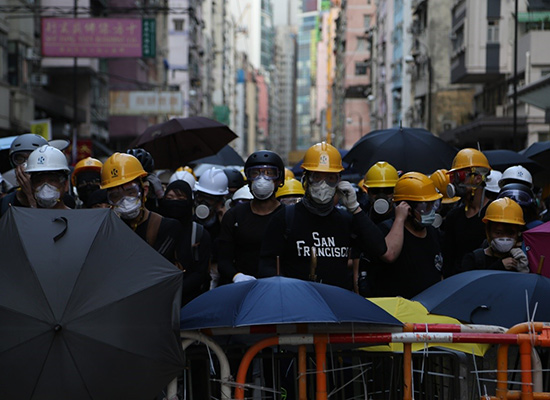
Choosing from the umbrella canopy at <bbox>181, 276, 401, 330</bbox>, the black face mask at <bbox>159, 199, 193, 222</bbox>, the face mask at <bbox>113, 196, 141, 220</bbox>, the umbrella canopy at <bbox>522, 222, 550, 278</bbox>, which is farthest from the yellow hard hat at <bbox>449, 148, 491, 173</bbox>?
the umbrella canopy at <bbox>181, 276, 401, 330</bbox>

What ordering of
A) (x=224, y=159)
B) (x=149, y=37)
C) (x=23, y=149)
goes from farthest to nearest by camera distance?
(x=149, y=37) → (x=224, y=159) → (x=23, y=149)

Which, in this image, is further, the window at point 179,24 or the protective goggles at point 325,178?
the window at point 179,24

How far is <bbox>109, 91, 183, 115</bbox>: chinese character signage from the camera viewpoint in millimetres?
41875

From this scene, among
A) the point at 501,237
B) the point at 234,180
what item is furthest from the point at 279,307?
the point at 234,180

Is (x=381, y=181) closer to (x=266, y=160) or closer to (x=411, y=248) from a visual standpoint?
(x=266, y=160)

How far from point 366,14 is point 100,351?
10866cm

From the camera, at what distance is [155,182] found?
880 centimetres

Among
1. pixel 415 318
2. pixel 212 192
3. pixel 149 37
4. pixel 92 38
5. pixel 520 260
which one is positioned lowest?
pixel 415 318

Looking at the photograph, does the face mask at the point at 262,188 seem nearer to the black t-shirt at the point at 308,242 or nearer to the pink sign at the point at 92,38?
the black t-shirt at the point at 308,242

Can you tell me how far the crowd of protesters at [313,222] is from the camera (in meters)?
6.48

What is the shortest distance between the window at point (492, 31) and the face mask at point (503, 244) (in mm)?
37583

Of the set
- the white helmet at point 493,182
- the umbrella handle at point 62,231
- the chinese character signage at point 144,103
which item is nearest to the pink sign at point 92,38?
the chinese character signage at point 144,103

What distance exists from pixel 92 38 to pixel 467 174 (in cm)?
2158

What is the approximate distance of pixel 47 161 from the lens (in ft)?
23.7
